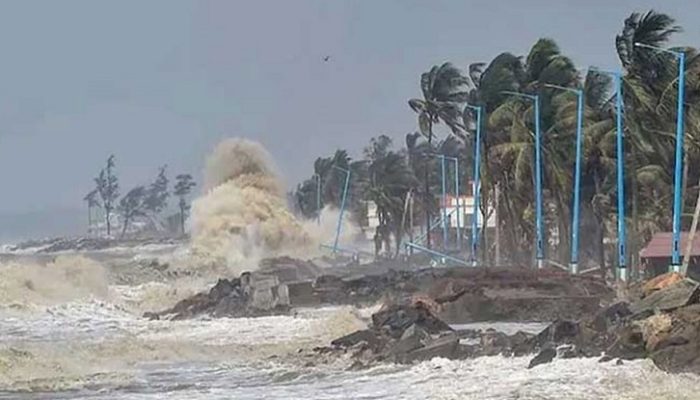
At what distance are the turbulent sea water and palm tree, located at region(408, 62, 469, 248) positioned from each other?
2903 centimetres

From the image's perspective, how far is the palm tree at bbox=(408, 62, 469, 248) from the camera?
70000 millimetres

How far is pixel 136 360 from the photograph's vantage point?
28016 mm

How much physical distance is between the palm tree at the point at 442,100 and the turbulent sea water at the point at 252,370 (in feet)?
95.2

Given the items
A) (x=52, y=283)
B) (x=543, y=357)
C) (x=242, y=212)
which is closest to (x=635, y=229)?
(x=543, y=357)

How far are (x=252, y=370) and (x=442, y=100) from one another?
47.2 metres

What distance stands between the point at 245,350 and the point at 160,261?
5969 cm

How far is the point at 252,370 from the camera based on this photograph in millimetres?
24453

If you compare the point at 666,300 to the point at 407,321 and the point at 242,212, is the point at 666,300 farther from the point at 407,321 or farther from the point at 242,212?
the point at 242,212

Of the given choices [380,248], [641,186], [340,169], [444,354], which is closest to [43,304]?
[641,186]

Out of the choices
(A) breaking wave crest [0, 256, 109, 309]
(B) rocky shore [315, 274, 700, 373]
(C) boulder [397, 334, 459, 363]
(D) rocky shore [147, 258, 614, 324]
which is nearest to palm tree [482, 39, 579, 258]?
(D) rocky shore [147, 258, 614, 324]

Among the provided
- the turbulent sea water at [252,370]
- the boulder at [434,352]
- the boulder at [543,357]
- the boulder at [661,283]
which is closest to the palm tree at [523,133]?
the turbulent sea water at [252,370]

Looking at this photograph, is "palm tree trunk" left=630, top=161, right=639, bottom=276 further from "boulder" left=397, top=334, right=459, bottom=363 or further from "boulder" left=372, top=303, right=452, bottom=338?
"boulder" left=397, top=334, right=459, bottom=363

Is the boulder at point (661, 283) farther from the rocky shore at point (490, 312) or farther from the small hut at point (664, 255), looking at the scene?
the small hut at point (664, 255)

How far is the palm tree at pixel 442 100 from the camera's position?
70.0 metres
